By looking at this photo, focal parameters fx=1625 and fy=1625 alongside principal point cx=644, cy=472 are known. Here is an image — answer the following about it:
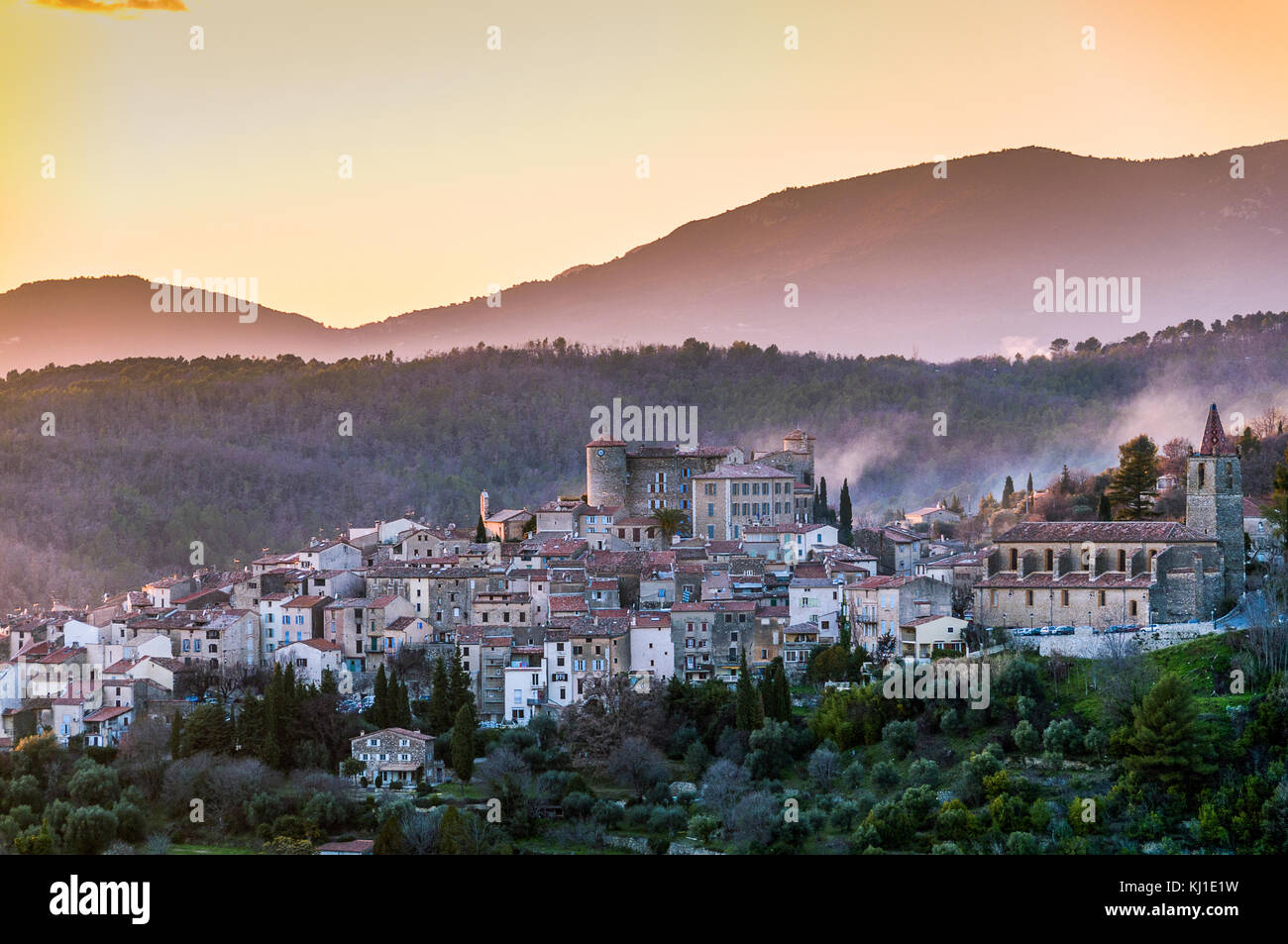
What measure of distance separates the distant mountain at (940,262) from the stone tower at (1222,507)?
4536 cm

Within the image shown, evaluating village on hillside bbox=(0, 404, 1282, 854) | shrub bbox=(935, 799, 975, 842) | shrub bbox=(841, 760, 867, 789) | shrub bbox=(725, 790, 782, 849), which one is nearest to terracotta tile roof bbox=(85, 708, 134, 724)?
village on hillside bbox=(0, 404, 1282, 854)

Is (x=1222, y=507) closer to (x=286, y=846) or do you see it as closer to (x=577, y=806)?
(x=577, y=806)

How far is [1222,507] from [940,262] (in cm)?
6647

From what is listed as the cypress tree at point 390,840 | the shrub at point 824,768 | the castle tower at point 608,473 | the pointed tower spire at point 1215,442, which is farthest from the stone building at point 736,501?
the cypress tree at point 390,840

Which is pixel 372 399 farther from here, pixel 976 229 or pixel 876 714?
pixel 976 229

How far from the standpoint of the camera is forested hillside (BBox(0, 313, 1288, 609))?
127 feet

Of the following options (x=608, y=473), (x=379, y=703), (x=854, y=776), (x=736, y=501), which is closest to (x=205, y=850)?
(x=379, y=703)

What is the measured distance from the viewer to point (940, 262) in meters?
83.6

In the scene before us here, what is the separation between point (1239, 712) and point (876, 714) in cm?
373

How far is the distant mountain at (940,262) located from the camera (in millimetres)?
72062

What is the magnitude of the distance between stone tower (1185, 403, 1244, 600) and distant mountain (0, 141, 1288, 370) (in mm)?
45361

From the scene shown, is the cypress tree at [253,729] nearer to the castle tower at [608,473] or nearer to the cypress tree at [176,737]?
the cypress tree at [176,737]
